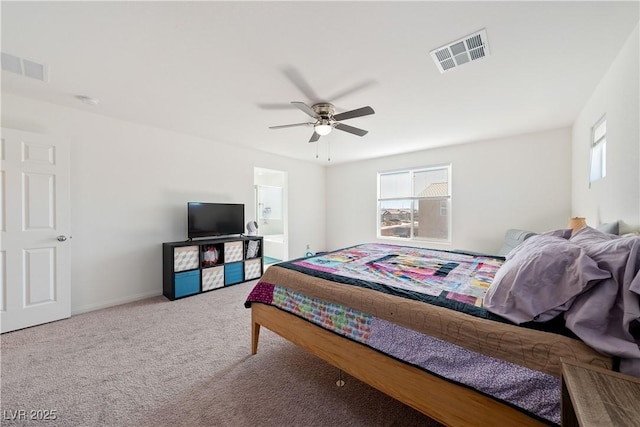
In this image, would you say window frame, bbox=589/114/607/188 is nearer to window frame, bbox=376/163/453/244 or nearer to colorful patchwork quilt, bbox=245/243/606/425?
colorful patchwork quilt, bbox=245/243/606/425

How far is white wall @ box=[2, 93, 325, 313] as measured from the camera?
114 inches

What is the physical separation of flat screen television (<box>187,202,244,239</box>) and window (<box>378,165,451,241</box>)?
305 cm

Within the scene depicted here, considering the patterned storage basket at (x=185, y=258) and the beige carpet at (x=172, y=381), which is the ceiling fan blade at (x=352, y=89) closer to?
the beige carpet at (x=172, y=381)

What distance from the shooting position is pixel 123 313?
9.61 ft

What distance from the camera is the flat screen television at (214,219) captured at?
3.69m

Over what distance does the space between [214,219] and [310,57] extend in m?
2.95

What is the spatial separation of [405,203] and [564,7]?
380 centimetres

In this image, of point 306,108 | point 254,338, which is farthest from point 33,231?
point 306,108

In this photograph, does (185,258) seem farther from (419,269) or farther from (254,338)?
(419,269)

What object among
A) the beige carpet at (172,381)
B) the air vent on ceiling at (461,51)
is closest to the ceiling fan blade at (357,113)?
the air vent on ceiling at (461,51)

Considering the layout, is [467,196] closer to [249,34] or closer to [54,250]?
[249,34]

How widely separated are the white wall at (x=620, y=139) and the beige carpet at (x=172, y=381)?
2.12m

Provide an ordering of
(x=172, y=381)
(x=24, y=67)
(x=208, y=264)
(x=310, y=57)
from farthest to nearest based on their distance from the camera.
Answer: (x=208, y=264) → (x=24, y=67) → (x=310, y=57) → (x=172, y=381)

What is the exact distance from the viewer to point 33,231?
256cm
